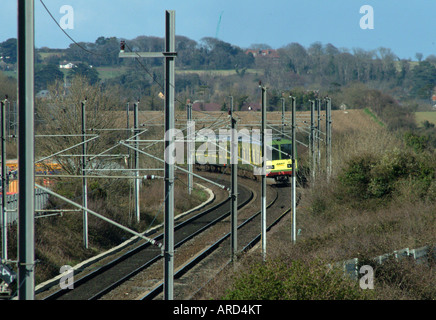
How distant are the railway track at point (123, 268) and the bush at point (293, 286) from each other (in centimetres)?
299

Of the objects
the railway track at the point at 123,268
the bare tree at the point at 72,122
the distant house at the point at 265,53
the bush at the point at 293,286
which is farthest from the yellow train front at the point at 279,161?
the distant house at the point at 265,53

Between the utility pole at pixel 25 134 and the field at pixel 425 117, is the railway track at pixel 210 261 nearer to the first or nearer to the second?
Answer: the utility pole at pixel 25 134

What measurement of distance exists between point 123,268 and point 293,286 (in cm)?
999

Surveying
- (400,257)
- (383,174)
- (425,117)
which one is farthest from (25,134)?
(425,117)

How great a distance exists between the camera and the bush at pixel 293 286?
388 inches

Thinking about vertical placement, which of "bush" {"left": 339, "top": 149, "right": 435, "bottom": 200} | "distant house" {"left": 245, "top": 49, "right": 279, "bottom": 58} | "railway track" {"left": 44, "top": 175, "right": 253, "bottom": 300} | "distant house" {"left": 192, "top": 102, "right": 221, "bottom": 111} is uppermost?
"distant house" {"left": 245, "top": 49, "right": 279, "bottom": 58}

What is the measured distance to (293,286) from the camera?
996 centimetres

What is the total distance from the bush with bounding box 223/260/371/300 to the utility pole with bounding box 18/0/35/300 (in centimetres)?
425

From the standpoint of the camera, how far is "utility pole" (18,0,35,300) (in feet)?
21.6

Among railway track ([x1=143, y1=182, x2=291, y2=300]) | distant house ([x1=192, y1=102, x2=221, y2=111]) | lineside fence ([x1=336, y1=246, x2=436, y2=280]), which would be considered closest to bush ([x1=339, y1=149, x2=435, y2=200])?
railway track ([x1=143, y1=182, x2=291, y2=300])

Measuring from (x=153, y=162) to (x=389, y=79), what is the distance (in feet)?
379

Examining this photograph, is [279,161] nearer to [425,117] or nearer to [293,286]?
[293,286]

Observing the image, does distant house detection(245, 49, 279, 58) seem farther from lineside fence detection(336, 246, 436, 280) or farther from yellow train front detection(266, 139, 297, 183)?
lineside fence detection(336, 246, 436, 280)
